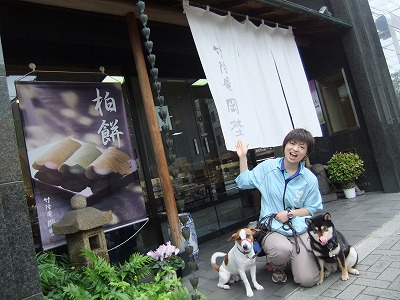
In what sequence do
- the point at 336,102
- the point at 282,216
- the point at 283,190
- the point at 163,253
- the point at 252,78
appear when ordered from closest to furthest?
the point at 282,216 < the point at 283,190 < the point at 163,253 < the point at 252,78 < the point at 336,102

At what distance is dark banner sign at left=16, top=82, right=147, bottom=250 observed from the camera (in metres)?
4.92

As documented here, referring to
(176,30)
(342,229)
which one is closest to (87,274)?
(342,229)

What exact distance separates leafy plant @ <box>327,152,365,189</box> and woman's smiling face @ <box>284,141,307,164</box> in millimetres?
5191

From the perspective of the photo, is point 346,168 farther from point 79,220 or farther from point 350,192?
point 79,220

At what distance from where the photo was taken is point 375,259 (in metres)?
4.57

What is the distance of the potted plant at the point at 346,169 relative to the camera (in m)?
8.68

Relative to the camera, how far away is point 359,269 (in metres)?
4.37

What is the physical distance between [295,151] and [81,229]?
3.08 m

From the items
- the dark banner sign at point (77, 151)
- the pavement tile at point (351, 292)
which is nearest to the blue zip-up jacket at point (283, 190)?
the pavement tile at point (351, 292)

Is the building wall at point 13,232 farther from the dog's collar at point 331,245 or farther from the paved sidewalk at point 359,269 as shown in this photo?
the dog's collar at point 331,245

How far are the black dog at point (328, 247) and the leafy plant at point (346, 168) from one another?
487 centimetres

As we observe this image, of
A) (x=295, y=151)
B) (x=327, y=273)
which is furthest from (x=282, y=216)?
(x=327, y=273)

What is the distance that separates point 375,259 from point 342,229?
5.89 feet

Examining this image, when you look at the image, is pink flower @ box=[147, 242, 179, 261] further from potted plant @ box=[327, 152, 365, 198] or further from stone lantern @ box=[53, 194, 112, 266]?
potted plant @ box=[327, 152, 365, 198]
